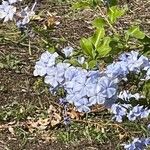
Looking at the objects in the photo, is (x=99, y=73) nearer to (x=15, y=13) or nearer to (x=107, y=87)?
(x=107, y=87)

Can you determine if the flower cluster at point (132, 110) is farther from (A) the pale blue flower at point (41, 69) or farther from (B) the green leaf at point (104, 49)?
(A) the pale blue flower at point (41, 69)

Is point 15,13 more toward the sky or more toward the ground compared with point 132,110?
more toward the sky

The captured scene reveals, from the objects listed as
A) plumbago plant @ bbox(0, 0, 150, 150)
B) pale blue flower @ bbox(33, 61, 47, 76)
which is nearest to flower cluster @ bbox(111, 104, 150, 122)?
plumbago plant @ bbox(0, 0, 150, 150)

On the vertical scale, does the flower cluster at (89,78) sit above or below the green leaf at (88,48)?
below

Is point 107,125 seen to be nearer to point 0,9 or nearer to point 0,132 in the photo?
point 0,132

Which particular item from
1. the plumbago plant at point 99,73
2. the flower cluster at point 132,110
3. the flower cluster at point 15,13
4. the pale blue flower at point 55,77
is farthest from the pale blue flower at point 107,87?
the flower cluster at point 15,13

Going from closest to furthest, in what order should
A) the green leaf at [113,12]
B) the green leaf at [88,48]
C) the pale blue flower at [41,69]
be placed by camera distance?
1. the pale blue flower at [41,69]
2. the green leaf at [88,48]
3. the green leaf at [113,12]

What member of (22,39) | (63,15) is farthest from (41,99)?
(63,15)

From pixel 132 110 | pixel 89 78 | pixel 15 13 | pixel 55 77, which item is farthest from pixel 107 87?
pixel 15 13
